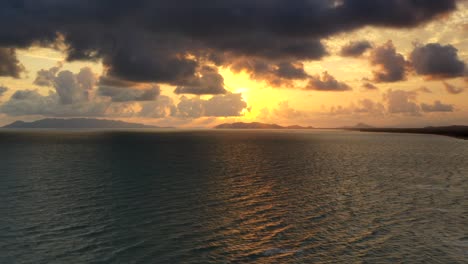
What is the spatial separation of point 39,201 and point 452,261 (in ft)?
147

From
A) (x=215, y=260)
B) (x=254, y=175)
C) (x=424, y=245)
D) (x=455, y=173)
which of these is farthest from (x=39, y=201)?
(x=455, y=173)

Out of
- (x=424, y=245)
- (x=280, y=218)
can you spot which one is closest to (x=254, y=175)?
(x=280, y=218)

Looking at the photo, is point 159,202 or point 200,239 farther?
point 159,202

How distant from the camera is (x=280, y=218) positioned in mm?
37531

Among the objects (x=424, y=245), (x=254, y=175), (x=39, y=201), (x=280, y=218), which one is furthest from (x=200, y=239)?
(x=254, y=175)

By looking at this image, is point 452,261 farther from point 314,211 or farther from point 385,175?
point 385,175

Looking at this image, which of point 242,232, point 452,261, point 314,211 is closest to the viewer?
point 452,261

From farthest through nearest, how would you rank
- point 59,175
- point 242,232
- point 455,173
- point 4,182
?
point 455,173
point 59,175
point 4,182
point 242,232

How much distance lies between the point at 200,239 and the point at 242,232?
4.25m

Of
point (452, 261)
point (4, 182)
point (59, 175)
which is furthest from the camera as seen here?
point (59, 175)

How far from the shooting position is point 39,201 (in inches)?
1754

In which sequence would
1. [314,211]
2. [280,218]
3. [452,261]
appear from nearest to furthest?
[452,261], [280,218], [314,211]

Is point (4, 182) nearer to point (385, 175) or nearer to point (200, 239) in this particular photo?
point (200, 239)

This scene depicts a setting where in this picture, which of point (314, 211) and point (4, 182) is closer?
point (314, 211)
